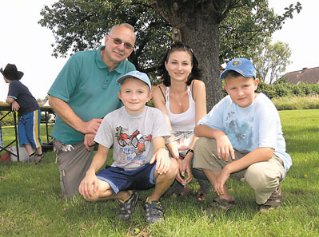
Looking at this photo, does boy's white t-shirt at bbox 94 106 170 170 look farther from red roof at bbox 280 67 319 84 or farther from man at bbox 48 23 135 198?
red roof at bbox 280 67 319 84

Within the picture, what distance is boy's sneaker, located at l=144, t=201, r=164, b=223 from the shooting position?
313 centimetres

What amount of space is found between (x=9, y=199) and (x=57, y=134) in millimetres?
846

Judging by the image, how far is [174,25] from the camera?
8570 millimetres

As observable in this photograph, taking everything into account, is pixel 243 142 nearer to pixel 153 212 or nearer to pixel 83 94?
pixel 153 212

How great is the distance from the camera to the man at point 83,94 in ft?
13.1

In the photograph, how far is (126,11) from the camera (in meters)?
21.1

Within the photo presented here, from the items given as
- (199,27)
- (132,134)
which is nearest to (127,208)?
(132,134)

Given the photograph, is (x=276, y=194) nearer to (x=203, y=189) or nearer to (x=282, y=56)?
(x=203, y=189)

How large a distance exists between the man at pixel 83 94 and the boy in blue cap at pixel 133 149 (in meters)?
0.55

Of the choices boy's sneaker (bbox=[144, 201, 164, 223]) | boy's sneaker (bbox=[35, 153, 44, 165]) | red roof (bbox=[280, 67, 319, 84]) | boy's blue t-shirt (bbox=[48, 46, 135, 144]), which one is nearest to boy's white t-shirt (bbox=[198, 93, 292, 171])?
boy's sneaker (bbox=[144, 201, 164, 223])

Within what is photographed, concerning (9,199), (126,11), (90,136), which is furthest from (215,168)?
(126,11)

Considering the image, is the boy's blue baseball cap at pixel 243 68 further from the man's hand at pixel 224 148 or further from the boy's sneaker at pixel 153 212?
the boy's sneaker at pixel 153 212

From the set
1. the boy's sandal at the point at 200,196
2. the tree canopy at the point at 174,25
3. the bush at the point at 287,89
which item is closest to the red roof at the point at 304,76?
the bush at the point at 287,89

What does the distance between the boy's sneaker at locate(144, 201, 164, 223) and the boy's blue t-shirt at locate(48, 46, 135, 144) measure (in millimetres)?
1261
